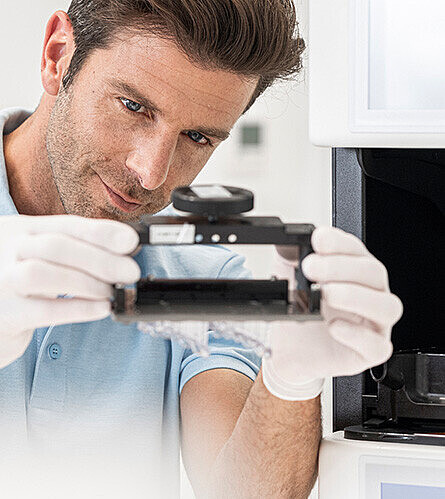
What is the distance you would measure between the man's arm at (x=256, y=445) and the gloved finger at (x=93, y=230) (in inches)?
13.8

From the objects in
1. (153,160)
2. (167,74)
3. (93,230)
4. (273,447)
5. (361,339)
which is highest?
(167,74)

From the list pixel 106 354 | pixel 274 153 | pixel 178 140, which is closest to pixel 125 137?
pixel 178 140

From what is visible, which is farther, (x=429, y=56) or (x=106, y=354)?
(x=106, y=354)

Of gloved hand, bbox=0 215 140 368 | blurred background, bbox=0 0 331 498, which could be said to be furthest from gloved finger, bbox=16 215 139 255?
blurred background, bbox=0 0 331 498

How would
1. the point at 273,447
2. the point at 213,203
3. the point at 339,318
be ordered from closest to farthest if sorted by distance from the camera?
the point at 213,203 → the point at 339,318 → the point at 273,447

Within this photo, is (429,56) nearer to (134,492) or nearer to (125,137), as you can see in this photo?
(125,137)

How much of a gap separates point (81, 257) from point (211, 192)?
127 mm

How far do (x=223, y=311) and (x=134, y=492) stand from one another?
2.21 feet

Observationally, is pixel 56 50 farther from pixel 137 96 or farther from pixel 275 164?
pixel 275 164

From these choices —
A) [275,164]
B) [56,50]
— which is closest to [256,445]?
[56,50]

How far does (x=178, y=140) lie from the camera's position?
1052 millimetres

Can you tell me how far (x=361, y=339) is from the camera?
690 mm

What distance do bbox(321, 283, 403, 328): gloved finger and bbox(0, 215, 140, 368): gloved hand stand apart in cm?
17

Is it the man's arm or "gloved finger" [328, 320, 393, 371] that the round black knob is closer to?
"gloved finger" [328, 320, 393, 371]
